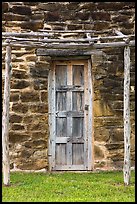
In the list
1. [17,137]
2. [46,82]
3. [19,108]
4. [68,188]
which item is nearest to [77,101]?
[46,82]

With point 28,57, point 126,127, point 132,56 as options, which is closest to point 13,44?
point 28,57

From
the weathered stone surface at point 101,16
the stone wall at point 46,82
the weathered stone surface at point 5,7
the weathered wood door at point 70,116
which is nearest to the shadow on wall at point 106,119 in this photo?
the stone wall at point 46,82

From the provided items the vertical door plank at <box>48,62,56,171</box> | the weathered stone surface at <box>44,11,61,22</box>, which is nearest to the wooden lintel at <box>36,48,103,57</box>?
the vertical door plank at <box>48,62,56,171</box>

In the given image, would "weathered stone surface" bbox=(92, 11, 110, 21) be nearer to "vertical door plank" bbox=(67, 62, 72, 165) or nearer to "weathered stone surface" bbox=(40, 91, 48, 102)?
"vertical door plank" bbox=(67, 62, 72, 165)

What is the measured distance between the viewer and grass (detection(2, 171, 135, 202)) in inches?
248

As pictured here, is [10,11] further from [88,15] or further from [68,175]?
[68,175]

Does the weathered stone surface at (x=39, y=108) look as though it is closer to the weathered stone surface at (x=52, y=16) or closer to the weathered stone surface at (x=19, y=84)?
the weathered stone surface at (x=19, y=84)

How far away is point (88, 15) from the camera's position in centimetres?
913

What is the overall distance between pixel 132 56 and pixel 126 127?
228cm

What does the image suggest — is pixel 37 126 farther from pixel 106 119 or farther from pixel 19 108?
pixel 106 119

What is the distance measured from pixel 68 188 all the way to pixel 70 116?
2344 millimetres

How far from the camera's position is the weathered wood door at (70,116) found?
30.0 ft

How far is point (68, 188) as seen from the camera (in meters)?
7.01

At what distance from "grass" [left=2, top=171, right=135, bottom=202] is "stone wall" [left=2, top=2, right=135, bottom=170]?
52cm
